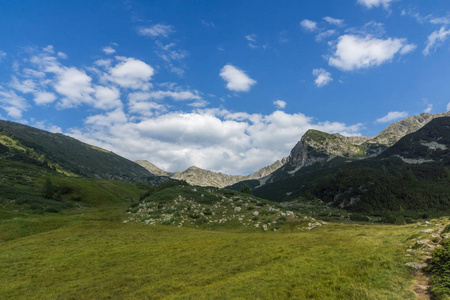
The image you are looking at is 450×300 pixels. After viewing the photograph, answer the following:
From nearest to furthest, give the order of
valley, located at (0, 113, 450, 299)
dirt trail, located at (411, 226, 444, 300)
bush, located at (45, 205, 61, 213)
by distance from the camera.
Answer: dirt trail, located at (411, 226, 444, 300) → valley, located at (0, 113, 450, 299) → bush, located at (45, 205, 61, 213)

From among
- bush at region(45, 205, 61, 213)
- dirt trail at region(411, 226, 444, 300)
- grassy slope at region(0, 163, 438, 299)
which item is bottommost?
bush at region(45, 205, 61, 213)

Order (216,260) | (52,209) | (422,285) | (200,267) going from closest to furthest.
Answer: (422,285)
(200,267)
(216,260)
(52,209)

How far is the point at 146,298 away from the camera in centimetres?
1453

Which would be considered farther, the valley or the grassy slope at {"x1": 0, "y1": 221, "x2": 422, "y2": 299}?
the grassy slope at {"x1": 0, "y1": 221, "x2": 422, "y2": 299}

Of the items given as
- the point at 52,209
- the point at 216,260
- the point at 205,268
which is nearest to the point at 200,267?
the point at 205,268

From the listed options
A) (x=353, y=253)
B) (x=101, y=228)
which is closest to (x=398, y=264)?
(x=353, y=253)

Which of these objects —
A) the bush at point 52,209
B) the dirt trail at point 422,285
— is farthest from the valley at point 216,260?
the bush at point 52,209

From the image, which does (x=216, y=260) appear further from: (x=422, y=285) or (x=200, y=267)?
(x=422, y=285)

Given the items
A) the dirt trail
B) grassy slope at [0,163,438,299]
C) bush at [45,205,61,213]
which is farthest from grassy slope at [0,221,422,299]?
bush at [45,205,61,213]

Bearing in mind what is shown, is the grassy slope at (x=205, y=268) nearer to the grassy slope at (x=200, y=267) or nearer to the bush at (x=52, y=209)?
the grassy slope at (x=200, y=267)

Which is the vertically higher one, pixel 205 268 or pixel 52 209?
pixel 205 268

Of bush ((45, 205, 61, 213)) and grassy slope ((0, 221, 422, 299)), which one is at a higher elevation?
grassy slope ((0, 221, 422, 299))

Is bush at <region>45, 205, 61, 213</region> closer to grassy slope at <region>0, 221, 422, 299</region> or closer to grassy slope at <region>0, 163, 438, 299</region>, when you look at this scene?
grassy slope at <region>0, 163, 438, 299</region>

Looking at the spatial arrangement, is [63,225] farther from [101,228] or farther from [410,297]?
[410,297]
